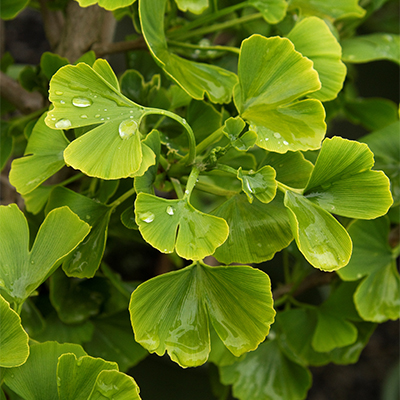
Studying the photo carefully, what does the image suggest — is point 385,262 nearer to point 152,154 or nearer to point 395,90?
point 152,154

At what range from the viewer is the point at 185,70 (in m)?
0.35

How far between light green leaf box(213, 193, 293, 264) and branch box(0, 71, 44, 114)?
0.96 feet

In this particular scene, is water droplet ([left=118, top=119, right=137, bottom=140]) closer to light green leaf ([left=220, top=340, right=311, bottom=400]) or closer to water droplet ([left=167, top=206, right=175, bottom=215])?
water droplet ([left=167, top=206, right=175, bottom=215])

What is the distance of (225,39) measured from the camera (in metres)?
0.83

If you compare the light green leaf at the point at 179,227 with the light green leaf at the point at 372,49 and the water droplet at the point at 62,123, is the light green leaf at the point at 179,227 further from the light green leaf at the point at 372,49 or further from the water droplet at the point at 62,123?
the light green leaf at the point at 372,49

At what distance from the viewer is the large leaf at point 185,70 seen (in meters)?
0.33

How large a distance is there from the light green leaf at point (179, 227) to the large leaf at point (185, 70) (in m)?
0.10

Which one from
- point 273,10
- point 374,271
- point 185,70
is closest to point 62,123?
point 185,70

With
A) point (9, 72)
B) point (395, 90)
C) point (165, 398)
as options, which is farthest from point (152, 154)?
point (395, 90)

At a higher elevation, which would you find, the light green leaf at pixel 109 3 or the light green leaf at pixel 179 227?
the light green leaf at pixel 109 3

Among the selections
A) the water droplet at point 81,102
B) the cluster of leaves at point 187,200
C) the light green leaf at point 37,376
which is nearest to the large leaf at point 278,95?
the cluster of leaves at point 187,200

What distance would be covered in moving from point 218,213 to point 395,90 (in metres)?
1.10

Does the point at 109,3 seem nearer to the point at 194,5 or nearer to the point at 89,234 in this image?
the point at 194,5

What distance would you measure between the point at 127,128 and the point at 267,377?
0.34 m
